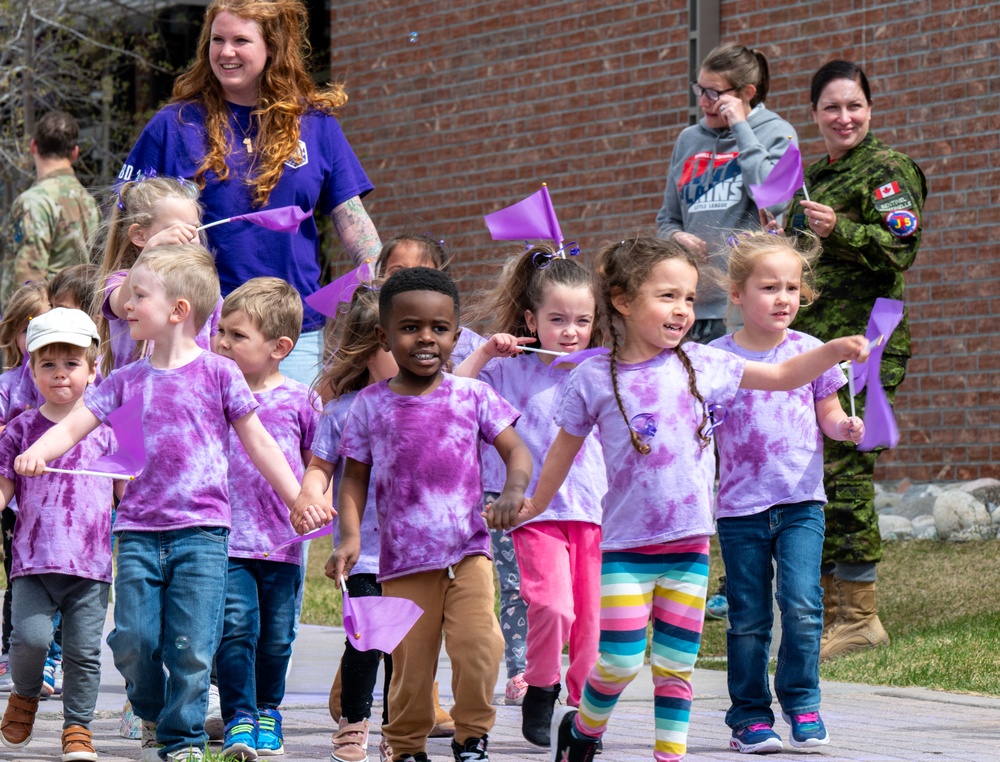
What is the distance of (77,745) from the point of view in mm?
4652

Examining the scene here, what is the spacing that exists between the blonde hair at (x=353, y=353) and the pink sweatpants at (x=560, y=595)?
724 millimetres

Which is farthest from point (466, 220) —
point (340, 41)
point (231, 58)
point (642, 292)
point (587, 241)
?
point (642, 292)

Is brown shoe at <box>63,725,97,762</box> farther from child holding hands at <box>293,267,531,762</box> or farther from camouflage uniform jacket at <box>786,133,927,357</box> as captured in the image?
camouflage uniform jacket at <box>786,133,927,357</box>

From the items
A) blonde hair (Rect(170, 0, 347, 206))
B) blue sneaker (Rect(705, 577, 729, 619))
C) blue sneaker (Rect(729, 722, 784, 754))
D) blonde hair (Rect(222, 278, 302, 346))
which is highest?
blonde hair (Rect(170, 0, 347, 206))

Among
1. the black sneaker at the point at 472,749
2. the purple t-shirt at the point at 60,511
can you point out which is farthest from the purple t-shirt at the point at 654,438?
the purple t-shirt at the point at 60,511

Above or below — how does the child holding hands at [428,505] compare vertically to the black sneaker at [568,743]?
above

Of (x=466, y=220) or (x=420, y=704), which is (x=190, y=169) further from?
(x=466, y=220)

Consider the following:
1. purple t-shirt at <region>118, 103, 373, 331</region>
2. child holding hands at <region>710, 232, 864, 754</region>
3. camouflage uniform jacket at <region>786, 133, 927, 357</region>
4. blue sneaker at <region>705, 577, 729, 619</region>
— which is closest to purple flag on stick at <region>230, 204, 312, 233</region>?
purple t-shirt at <region>118, 103, 373, 331</region>

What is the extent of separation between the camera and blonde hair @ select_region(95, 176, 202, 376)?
5258mm

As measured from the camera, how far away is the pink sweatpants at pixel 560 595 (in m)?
4.95

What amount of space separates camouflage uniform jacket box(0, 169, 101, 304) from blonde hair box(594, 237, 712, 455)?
414 centimetres

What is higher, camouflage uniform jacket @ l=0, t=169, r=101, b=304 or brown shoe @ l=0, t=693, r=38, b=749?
camouflage uniform jacket @ l=0, t=169, r=101, b=304

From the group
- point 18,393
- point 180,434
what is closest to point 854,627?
point 180,434

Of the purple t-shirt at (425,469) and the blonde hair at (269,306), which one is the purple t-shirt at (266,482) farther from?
the purple t-shirt at (425,469)
